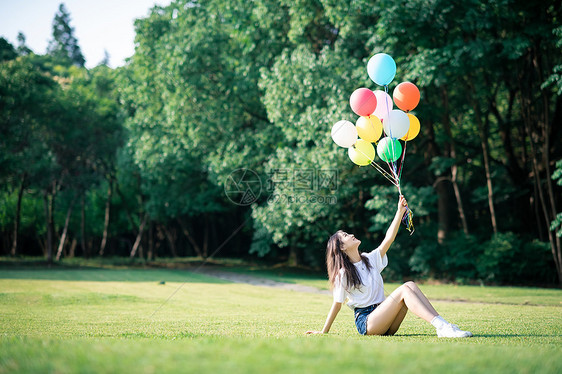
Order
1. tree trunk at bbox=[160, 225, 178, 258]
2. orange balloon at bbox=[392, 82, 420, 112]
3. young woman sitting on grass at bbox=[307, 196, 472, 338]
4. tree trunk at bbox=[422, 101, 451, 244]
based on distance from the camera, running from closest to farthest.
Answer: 1. young woman sitting on grass at bbox=[307, 196, 472, 338]
2. orange balloon at bbox=[392, 82, 420, 112]
3. tree trunk at bbox=[422, 101, 451, 244]
4. tree trunk at bbox=[160, 225, 178, 258]

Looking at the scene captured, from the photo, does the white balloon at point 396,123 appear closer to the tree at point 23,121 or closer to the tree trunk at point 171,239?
the tree at point 23,121

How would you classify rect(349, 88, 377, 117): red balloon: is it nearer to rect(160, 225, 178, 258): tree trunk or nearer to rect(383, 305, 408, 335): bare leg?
rect(383, 305, 408, 335): bare leg

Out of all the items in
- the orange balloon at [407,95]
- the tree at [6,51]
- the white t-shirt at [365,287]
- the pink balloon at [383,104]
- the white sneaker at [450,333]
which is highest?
the tree at [6,51]

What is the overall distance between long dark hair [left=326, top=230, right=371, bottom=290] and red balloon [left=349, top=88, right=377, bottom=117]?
3.03 meters

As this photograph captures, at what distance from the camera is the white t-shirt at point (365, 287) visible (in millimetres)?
6250

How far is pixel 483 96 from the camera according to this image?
63.3ft

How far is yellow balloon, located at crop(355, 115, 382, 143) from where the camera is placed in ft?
28.8

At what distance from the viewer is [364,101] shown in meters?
8.42

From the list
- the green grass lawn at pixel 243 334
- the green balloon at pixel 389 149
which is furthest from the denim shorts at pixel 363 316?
the green balloon at pixel 389 149

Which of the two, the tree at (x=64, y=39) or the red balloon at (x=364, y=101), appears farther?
the tree at (x=64, y=39)

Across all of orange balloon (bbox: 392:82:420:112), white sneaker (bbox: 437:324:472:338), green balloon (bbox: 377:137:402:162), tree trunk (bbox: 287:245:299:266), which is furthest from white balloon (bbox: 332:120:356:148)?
tree trunk (bbox: 287:245:299:266)

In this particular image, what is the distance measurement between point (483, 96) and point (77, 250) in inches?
1261

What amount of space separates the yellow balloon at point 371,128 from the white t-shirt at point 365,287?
9.92 feet

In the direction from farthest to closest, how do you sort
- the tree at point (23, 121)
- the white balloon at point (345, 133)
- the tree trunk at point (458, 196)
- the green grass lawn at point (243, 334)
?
1. the tree at point (23, 121)
2. the tree trunk at point (458, 196)
3. the white balloon at point (345, 133)
4. the green grass lawn at point (243, 334)
